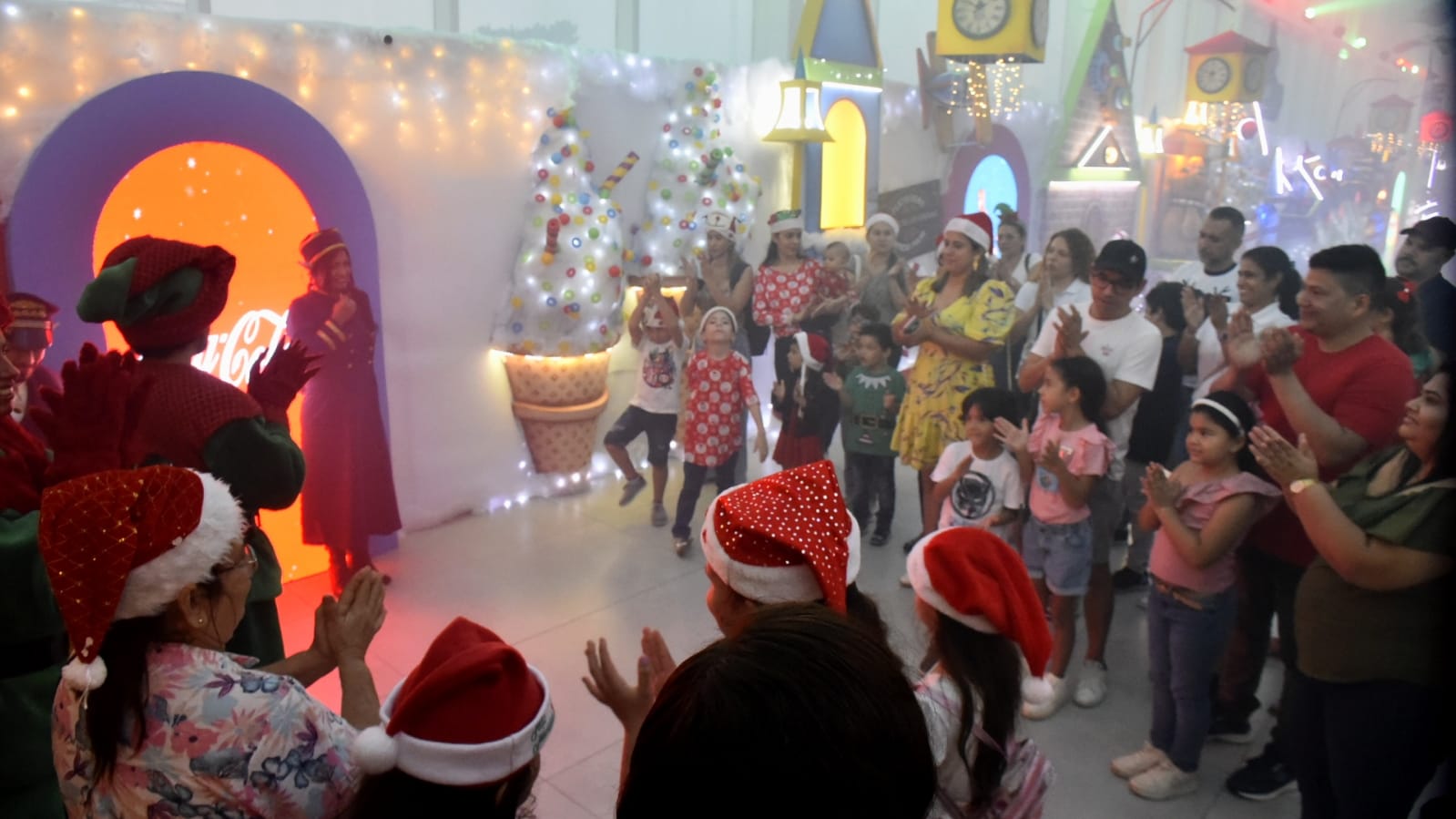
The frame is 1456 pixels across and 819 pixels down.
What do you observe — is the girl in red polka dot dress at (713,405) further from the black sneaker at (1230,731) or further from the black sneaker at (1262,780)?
the black sneaker at (1262,780)

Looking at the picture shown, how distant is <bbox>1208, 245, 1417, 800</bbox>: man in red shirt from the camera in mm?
2672

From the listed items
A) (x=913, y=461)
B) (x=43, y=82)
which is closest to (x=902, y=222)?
(x=913, y=461)

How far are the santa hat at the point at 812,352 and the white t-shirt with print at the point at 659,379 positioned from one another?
2.32 feet

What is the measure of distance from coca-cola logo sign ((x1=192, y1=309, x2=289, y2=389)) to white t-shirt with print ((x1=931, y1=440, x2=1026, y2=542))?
282 centimetres

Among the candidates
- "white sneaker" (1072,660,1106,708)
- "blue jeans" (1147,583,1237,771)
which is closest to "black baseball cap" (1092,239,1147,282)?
"blue jeans" (1147,583,1237,771)

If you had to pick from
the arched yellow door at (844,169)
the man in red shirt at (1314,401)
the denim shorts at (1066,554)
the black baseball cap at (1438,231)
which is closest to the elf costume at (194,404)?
the denim shorts at (1066,554)

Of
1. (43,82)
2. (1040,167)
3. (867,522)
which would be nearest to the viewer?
(43,82)

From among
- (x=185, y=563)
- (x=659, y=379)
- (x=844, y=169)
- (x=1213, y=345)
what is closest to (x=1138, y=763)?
(x=1213, y=345)

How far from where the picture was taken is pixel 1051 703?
11.2 ft

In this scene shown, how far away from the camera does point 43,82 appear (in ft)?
11.2

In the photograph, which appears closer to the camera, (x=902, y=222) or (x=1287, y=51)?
(x=1287, y=51)

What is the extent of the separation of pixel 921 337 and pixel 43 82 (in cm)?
359

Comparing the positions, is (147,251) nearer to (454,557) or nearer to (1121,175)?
(454,557)

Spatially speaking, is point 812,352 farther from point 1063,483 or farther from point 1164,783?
point 1164,783
